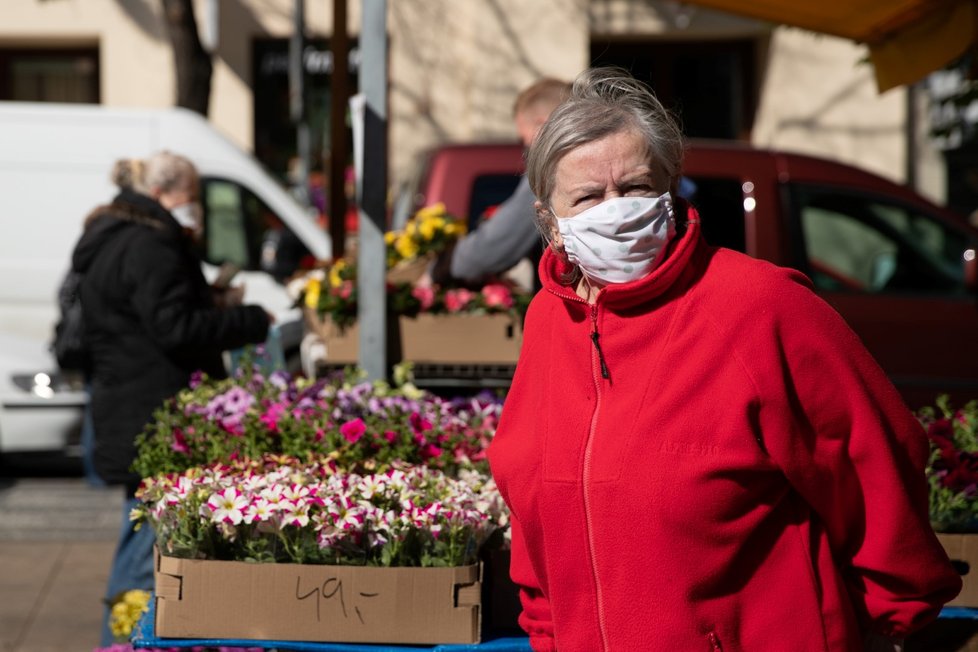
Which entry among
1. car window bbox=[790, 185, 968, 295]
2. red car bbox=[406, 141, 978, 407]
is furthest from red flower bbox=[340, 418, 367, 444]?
car window bbox=[790, 185, 968, 295]

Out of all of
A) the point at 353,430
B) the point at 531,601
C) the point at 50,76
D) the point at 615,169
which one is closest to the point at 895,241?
the point at 353,430

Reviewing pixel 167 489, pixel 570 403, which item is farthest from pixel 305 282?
pixel 570 403

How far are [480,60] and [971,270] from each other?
314 inches

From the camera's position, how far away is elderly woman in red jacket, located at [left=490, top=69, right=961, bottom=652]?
2.00m

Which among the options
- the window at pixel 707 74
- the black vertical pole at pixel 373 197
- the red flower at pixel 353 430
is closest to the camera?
the red flower at pixel 353 430

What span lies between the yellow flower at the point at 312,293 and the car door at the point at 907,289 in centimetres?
274

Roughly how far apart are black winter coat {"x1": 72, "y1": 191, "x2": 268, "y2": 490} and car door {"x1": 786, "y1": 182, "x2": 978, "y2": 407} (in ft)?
10.6

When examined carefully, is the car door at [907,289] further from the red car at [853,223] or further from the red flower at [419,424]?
the red flower at [419,424]

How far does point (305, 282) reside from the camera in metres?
5.11

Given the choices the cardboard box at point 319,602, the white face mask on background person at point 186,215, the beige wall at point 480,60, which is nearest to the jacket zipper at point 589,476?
the cardboard box at point 319,602

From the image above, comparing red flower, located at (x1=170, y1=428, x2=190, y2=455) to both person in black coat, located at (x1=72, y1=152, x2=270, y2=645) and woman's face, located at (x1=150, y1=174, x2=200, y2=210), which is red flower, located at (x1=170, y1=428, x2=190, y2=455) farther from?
woman's face, located at (x1=150, y1=174, x2=200, y2=210)

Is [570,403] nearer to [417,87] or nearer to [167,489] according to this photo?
[167,489]

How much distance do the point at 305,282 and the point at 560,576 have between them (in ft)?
10.1

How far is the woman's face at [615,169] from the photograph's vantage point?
83.1 inches
